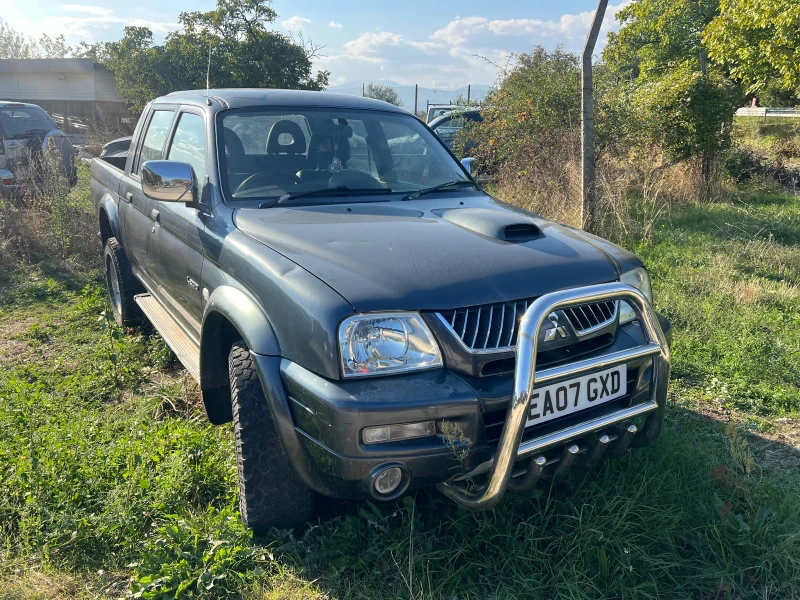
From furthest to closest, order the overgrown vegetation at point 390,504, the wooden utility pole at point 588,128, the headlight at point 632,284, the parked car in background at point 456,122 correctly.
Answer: the parked car in background at point 456,122
the wooden utility pole at point 588,128
the headlight at point 632,284
the overgrown vegetation at point 390,504

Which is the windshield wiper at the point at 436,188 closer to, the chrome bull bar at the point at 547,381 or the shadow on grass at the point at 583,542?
the chrome bull bar at the point at 547,381

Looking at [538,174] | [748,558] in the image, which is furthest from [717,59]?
[748,558]

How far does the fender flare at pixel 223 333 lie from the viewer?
231 cm

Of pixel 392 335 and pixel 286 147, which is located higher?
pixel 286 147

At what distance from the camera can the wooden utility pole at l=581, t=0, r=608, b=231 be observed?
586 centimetres

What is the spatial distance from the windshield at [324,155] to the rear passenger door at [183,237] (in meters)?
0.19

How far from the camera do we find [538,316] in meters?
2.04

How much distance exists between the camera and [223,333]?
9.42 feet

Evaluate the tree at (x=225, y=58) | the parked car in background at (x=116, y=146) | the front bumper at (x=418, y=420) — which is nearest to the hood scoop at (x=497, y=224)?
the front bumper at (x=418, y=420)

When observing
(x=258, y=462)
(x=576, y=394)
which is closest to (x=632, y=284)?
(x=576, y=394)

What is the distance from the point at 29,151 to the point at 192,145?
195 inches

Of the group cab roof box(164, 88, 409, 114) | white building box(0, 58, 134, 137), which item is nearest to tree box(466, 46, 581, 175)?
cab roof box(164, 88, 409, 114)

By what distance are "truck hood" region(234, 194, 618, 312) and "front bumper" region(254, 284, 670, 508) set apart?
0.26m

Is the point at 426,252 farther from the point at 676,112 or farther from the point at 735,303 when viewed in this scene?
the point at 676,112
